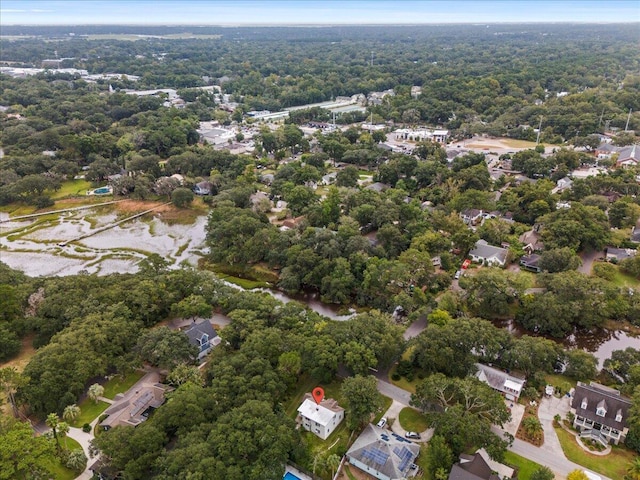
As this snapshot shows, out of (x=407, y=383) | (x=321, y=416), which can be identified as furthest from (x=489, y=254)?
(x=321, y=416)

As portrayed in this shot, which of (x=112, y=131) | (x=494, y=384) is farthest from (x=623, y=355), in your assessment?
(x=112, y=131)

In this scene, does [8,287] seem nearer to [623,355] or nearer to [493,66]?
[623,355]

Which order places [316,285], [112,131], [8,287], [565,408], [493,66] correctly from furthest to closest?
[493,66], [112,131], [316,285], [8,287], [565,408]

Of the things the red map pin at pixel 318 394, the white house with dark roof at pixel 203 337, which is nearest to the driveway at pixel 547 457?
the red map pin at pixel 318 394

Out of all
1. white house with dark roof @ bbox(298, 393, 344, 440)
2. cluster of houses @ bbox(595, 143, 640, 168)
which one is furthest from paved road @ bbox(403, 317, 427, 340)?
cluster of houses @ bbox(595, 143, 640, 168)

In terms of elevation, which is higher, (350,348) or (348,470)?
(350,348)

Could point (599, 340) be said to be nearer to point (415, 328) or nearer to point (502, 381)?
point (502, 381)
